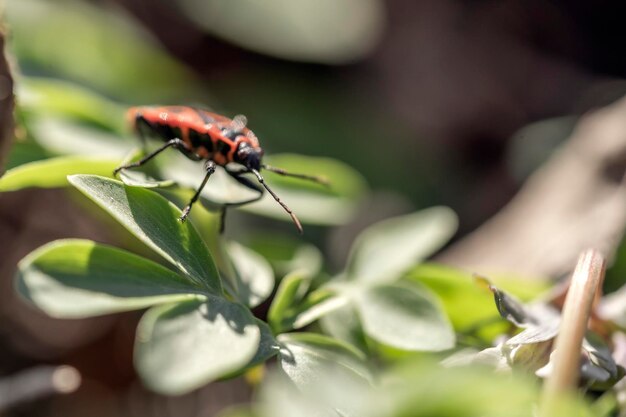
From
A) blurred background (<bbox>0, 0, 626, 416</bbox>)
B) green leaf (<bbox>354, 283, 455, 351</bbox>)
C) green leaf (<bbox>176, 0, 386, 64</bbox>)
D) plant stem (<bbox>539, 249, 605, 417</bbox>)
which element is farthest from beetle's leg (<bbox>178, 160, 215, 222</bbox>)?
green leaf (<bbox>176, 0, 386, 64</bbox>)

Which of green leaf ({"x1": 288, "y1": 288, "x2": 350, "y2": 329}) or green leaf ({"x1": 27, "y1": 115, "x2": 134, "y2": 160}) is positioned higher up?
A: green leaf ({"x1": 288, "y1": 288, "x2": 350, "y2": 329})

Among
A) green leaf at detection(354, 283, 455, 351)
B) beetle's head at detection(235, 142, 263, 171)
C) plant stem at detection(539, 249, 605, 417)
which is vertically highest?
plant stem at detection(539, 249, 605, 417)

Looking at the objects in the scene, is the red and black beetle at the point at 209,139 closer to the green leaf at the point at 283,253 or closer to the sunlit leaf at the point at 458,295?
the green leaf at the point at 283,253

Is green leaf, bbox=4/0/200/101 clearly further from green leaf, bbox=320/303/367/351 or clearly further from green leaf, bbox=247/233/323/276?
green leaf, bbox=320/303/367/351

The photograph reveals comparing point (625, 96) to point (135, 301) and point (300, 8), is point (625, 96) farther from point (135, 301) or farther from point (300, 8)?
point (135, 301)

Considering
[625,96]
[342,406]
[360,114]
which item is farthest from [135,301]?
[360,114]
